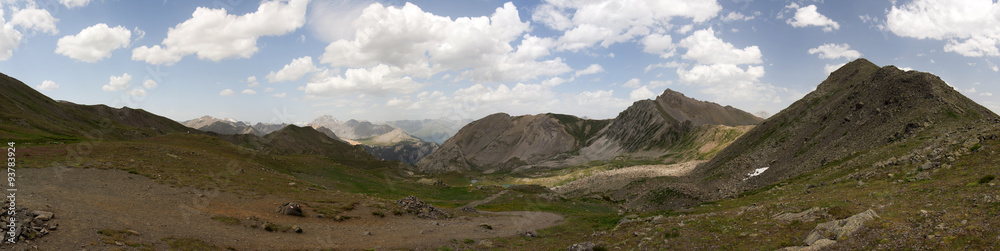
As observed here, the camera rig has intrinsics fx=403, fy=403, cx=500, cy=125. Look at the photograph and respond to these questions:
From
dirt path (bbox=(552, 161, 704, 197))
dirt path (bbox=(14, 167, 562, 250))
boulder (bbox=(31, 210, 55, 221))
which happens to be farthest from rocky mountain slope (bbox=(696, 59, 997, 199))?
boulder (bbox=(31, 210, 55, 221))

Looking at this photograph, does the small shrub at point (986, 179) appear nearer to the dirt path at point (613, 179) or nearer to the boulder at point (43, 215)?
the boulder at point (43, 215)

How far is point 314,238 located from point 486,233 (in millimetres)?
15627

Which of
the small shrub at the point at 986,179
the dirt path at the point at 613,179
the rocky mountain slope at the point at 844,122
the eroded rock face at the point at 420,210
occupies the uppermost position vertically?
the rocky mountain slope at the point at 844,122

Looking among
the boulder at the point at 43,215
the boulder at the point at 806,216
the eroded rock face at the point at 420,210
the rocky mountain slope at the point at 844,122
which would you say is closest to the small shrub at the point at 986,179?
the boulder at the point at 806,216

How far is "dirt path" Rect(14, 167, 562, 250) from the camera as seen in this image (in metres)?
24.4

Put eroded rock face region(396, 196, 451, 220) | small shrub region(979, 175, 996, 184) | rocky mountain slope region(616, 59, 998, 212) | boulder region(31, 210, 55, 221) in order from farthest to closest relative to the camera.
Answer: rocky mountain slope region(616, 59, 998, 212) → eroded rock face region(396, 196, 451, 220) → small shrub region(979, 175, 996, 184) → boulder region(31, 210, 55, 221)

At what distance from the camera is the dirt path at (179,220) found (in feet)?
80.1

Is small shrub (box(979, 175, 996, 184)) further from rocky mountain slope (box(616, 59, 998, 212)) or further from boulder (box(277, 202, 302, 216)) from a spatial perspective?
boulder (box(277, 202, 302, 216))

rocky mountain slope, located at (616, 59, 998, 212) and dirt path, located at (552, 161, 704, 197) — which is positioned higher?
rocky mountain slope, located at (616, 59, 998, 212)

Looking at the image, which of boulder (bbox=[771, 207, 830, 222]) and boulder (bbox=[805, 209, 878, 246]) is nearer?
boulder (bbox=[805, 209, 878, 246])

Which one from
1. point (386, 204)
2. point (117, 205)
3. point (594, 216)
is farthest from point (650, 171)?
point (117, 205)

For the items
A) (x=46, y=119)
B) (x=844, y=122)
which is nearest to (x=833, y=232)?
(x=844, y=122)

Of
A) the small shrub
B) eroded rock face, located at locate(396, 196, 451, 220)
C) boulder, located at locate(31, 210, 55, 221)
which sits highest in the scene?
the small shrub

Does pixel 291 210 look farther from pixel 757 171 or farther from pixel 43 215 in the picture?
pixel 757 171
